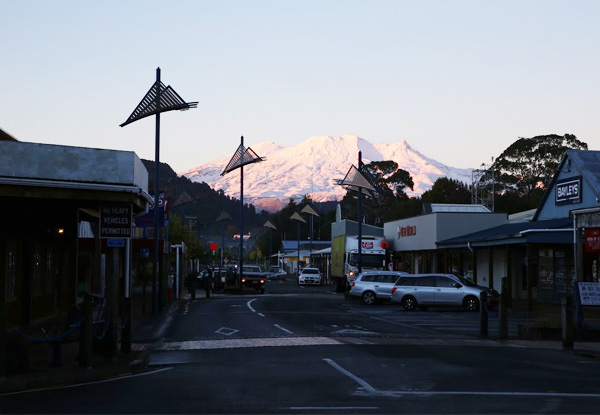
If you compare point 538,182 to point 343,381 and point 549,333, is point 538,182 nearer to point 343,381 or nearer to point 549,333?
point 549,333

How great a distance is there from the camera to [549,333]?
77.3ft

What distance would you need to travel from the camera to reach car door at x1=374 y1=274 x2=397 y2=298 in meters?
42.4

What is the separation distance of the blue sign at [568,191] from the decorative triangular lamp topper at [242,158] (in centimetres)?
2206

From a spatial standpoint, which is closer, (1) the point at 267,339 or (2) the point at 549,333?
(1) the point at 267,339

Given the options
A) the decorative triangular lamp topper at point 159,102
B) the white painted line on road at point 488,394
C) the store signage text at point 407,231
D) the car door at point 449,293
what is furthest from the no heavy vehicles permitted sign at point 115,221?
the store signage text at point 407,231

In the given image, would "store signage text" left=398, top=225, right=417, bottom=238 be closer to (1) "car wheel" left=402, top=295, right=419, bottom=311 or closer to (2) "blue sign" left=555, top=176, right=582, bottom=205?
(2) "blue sign" left=555, top=176, right=582, bottom=205

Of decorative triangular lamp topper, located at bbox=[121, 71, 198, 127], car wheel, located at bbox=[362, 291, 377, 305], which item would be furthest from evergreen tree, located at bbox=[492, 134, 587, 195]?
decorative triangular lamp topper, located at bbox=[121, 71, 198, 127]

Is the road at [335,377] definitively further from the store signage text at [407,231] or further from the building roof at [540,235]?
the store signage text at [407,231]

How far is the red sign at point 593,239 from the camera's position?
22992 millimetres

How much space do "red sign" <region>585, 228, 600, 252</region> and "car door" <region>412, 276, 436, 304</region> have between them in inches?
565

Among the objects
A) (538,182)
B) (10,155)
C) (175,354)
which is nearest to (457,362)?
(175,354)

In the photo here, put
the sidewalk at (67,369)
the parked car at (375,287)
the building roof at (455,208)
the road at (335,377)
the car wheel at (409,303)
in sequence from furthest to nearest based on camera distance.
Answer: the building roof at (455,208) < the parked car at (375,287) < the car wheel at (409,303) < the sidewalk at (67,369) < the road at (335,377)

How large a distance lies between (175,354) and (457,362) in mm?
5964

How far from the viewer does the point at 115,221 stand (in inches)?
702
